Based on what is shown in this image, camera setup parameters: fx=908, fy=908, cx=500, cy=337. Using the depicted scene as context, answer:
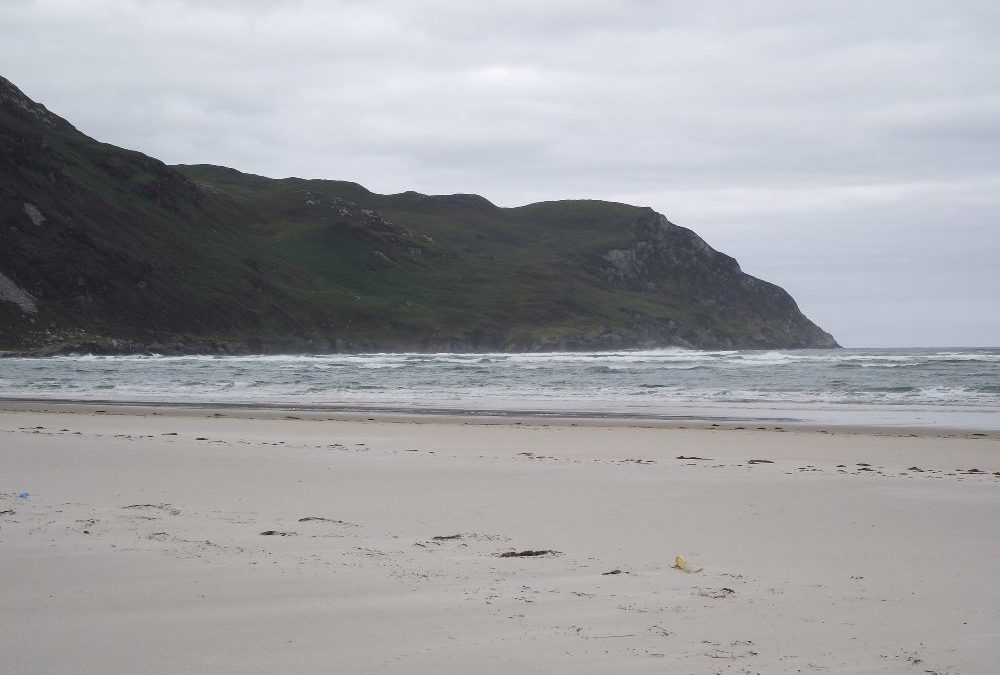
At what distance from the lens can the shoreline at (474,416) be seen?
1712 cm

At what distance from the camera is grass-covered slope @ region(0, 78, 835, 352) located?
83.1m

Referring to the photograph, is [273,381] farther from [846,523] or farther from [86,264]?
[86,264]

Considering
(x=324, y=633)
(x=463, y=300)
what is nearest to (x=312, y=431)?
(x=324, y=633)

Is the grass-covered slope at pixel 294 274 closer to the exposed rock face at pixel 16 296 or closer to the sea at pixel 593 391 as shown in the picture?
the exposed rock face at pixel 16 296

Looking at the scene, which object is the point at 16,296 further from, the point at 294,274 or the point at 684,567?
the point at 684,567

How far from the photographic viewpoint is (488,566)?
5.58 meters

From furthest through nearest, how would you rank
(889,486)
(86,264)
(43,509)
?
1. (86,264)
2. (889,486)
3. (43,509)

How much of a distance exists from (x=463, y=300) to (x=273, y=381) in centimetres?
10727

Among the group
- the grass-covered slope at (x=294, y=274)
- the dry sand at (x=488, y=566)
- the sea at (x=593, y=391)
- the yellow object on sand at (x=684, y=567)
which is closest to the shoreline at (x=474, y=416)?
the sea at (x=593, y=391)

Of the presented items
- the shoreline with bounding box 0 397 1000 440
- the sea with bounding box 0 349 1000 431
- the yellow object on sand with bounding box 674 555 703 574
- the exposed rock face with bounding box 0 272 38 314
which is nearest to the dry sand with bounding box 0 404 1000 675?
the yellow object on sand with bounding box 674 555 703 574

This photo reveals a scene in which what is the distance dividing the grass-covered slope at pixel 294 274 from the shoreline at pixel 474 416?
167 feet

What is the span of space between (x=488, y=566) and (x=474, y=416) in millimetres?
14978

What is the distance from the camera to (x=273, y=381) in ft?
115

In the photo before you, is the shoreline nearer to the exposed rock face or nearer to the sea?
the sea
